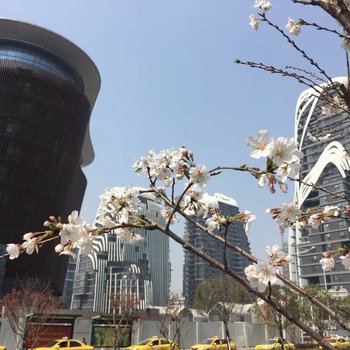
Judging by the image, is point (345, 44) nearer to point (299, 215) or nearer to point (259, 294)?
point (299, 215)

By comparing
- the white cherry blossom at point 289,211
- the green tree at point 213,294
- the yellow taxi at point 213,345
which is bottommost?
the yellow taxi at point 213,345

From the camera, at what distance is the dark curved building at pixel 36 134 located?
48938mm

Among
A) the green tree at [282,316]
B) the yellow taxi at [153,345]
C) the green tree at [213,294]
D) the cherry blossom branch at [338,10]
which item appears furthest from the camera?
the green tree at [213,294]

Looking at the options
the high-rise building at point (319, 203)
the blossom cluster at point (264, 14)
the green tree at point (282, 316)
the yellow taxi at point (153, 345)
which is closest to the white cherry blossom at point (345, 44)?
the blossom cluster at point (264, 14)

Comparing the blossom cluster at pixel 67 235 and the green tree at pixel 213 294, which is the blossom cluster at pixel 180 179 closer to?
the blossom cluster at pixel 67 235

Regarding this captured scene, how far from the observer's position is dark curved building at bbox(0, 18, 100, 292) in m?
48.9

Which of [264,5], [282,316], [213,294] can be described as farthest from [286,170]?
[213,294]

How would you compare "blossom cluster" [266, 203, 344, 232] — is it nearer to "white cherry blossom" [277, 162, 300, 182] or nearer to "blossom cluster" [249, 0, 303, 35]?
"white cherry blossom" [277, 162, 300, 182]

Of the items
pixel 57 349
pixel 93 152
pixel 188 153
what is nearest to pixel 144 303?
pixel 93 152

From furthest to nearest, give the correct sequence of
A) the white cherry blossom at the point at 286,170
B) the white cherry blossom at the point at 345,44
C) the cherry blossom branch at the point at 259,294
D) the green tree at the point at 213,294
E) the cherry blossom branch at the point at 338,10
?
the green tree at the point at 213,294 → the white cherry blossom at the point at 345,44 → the cherry blossom branch at the point at 338,10 → the white cherry blossom at the point at 286,170 → the cherry blossom branch at the point at 259,294

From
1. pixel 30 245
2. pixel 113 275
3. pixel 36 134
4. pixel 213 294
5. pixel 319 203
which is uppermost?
pixel 319 203

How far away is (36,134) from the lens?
52.1 m

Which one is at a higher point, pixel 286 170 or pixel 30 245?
pixel 286 170

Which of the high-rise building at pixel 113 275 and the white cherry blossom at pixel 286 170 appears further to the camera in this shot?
the high-rise building at pixel 113 275
